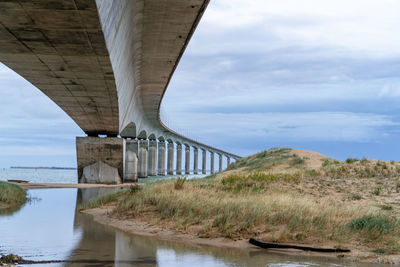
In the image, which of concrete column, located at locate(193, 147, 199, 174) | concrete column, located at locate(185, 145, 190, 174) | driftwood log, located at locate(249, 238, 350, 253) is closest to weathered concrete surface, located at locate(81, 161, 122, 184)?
driftwood log, located at locate(249, 238, 350, 253)

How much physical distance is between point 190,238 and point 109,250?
263cm

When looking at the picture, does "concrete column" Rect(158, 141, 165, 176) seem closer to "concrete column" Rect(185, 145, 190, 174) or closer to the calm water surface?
"concrete column" Rect(185, 145, 190, 174)

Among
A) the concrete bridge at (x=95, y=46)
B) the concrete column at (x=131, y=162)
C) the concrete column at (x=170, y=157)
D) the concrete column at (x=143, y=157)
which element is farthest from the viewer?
the concrete column at (x=170, y=157)

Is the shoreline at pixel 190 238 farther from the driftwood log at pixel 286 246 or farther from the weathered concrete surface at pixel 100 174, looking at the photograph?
the weathered concrete surface at pixel 100 174

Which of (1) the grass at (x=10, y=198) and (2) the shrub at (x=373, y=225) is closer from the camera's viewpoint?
(2) the shrub at (x=373, y=225)

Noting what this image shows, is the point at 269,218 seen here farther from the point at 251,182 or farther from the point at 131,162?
the point at 131,162

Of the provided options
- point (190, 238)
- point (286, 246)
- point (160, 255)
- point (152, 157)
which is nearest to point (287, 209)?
point (286, 246)

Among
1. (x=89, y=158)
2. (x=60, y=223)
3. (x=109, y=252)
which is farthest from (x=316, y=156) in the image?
A: (x=109, y=252)

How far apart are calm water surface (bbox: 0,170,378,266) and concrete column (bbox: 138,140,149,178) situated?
6191cm

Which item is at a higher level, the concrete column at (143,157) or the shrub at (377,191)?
the concrete column at (143,157)

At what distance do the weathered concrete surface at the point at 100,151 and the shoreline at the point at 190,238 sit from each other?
81.5 feet

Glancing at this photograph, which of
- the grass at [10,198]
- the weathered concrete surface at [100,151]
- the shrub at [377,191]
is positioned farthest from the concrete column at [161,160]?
the shrub at [377,191]

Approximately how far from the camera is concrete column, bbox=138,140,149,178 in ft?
250

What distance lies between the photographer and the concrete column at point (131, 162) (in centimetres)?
5677
